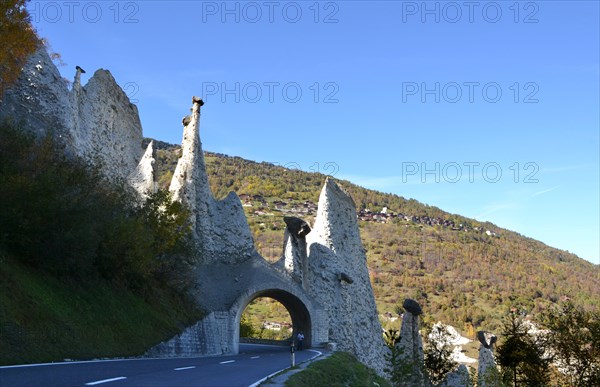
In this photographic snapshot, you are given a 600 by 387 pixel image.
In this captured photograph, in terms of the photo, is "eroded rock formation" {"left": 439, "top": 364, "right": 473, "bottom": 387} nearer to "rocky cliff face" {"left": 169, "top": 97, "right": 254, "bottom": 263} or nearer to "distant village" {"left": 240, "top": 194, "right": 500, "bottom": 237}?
"rocky cliff face" {"left": 169, "top": 97, "right": 254, "bottom": 263}

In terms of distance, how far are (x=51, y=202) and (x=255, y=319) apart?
71.3m

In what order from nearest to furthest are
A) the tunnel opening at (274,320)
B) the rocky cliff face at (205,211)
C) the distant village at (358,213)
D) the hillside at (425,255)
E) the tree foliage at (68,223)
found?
1. the tree foliage at (68,223)
2. the rocky cliff face at (205,211)
3. the tunnel opening at (274,320)
4. the hillside at (425,255)
5. the distant village at (358,213)

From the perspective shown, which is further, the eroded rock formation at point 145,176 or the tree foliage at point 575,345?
the eroded rock formation at point 145,176

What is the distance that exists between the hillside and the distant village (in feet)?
0.84

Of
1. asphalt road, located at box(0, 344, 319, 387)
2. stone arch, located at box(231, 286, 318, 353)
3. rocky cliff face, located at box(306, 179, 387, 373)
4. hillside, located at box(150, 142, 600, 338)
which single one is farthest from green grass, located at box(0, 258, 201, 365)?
hillside, located at box(150, 142, 600, 338)

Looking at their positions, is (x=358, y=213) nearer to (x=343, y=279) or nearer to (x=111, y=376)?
(x=343, y=279)

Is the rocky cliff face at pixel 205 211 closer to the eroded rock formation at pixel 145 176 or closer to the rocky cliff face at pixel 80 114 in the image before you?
the eroded rock formation at pixel 145 176

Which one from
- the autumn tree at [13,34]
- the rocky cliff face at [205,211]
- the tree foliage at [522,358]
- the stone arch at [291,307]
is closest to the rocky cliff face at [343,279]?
the stone arch at [291,307]

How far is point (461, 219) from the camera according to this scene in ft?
619

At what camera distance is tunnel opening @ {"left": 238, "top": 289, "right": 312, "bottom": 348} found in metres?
34.6

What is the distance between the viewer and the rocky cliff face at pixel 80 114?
26703 mm

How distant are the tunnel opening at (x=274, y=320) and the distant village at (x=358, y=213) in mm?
30870

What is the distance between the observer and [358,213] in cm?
16050

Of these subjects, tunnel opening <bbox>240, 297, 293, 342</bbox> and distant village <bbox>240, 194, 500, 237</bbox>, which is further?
distant village <bbox>240, 194, 500, 237</bbox>
